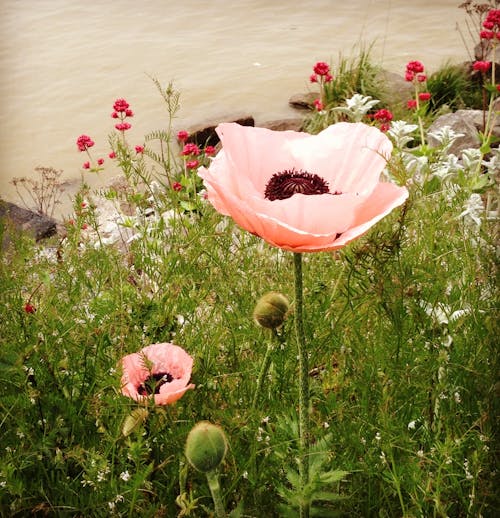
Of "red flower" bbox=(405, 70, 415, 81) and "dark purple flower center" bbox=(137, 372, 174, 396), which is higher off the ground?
"dark purple flower center" bbox=(137, 372, 174, 396)

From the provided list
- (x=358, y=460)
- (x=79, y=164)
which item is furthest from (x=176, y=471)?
(x=79, y=164)

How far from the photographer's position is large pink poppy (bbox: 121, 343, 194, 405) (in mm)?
1223

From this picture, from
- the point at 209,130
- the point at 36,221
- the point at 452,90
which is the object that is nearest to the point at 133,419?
the point at 36,221

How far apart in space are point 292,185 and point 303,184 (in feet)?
0.06

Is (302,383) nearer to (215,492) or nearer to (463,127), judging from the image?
(215,492)

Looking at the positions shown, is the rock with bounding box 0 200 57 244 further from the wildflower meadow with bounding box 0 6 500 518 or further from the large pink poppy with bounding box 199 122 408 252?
the large pink poppy with bounding box 199 122 408 252

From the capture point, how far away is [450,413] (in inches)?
52.4

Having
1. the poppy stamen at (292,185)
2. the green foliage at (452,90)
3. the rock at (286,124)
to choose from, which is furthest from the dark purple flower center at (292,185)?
the green foliage at (452,90)

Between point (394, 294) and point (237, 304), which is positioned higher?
point (394, 294)

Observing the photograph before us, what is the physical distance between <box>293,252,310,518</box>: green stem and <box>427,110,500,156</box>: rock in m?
3.18

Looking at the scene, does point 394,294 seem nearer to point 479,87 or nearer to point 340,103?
point 340,103

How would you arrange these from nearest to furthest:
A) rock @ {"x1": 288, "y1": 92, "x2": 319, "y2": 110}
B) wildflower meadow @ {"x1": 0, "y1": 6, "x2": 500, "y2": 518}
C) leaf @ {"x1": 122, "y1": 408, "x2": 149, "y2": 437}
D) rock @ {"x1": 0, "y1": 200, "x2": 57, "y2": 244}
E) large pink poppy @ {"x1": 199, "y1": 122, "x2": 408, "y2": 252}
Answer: large pink poppy @ {"x1": 199, "y1": 122, "x2": 408, "y2": 252}
wildflower meadow @ {"x1": 0, "y1": 6, "x2": 500, "y2": 518}
leaf @ {"x1": 122, "y1": 408, "x2": 149, "y2": 437}
rock @ {"x1": 0, "y1": 200, "x2": 57, "y2": 244}
rock @ {"x1": 288, "y1": 92, "x2": 319, "y2": 110}

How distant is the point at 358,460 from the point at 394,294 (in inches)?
13.3

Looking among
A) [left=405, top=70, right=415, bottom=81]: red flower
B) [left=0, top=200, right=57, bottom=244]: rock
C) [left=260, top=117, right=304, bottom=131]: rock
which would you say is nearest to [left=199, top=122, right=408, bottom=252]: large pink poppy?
[left=405, top=70, right=415, bottom=81]: red flower
